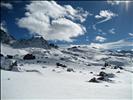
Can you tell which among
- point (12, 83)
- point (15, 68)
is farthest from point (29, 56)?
point (12, 83)

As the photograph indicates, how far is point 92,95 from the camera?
17.5m

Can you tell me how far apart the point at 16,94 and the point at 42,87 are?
10.8 ft

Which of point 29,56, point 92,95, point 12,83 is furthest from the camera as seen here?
point 29,56

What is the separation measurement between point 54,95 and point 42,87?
2.38 m

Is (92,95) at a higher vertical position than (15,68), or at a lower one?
lower

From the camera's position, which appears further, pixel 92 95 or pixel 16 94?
pixel 92 95

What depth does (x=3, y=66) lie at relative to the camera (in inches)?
1043

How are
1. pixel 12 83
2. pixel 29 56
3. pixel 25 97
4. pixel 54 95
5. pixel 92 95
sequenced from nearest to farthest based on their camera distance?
1. pixel 25 97
2. pixel 54 95
3. pixel 92 95
4. pixel 12 83
5. pixel 29 56

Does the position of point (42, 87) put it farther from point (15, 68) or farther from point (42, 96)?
point (15, 68)

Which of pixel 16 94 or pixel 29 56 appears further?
pixel 29 56

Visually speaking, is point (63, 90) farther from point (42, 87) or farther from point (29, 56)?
point (29, 56)

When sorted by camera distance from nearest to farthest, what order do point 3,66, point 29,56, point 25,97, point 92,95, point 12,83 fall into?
point 25,97 < point 92,95 < point 12,83 < point 3,66 < point 29,56

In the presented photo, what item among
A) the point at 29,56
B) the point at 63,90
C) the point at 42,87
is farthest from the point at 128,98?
the point at 29,56

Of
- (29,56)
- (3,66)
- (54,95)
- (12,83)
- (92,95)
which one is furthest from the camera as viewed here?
(29,56)
